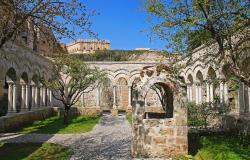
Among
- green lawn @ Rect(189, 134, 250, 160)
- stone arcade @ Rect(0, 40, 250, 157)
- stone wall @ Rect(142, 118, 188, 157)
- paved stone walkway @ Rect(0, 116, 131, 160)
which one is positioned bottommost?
paved stone walkway @ Rect(0, 116, 131, 160)

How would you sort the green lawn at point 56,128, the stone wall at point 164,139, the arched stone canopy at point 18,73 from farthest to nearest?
1. the arched stone canopy at point 18,73
2. the green lawn at point 56,128
3. the stone wall at point 164,139

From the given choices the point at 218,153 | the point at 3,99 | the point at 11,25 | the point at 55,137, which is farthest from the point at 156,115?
the point at 3,99

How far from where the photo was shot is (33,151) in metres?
9.99

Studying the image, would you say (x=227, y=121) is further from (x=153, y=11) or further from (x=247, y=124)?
(x=153, y=11)

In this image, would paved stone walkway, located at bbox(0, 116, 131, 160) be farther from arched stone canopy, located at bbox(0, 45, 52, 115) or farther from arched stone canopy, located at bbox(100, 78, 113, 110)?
arched stone canopy, located at bbox(100, 78, 113, 110)

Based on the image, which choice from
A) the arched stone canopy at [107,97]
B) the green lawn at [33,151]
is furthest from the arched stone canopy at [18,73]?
the arched stone canopy at [107,97]

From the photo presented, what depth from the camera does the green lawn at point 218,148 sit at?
25.6 ft

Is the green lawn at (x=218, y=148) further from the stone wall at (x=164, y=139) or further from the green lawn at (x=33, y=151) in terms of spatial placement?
the green lawn at (x=33, y=151)

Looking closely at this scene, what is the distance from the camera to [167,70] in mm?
9211

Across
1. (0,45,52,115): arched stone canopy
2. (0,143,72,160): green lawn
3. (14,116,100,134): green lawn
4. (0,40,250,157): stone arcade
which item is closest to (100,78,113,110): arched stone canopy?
(0,40,250,157): stone arcade

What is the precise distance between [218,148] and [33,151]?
19.0 feet

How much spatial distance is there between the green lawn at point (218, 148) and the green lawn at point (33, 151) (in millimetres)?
3880

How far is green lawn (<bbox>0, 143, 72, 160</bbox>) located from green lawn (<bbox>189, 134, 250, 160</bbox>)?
388 cm

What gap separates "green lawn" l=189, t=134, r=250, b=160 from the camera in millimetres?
7797
